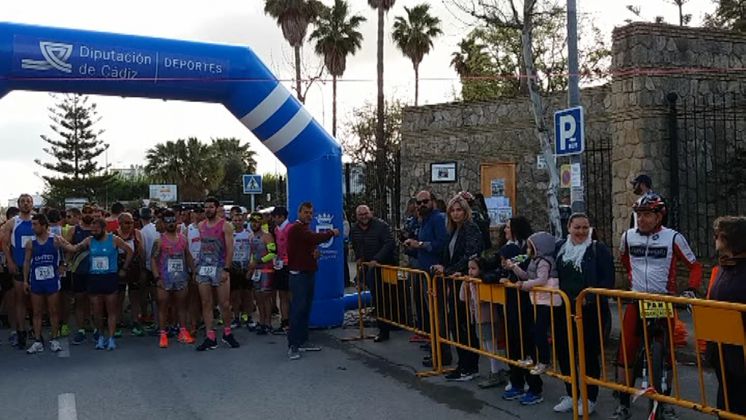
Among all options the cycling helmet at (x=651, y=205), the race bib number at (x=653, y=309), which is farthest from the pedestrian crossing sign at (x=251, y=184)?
the race bib number at (x=653, y=309)

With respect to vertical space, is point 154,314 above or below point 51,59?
below

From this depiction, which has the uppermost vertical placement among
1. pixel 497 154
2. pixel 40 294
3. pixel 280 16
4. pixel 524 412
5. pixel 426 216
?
pixel 280 16

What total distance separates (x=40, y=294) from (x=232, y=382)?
137 inches

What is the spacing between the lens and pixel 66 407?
6.69 metres

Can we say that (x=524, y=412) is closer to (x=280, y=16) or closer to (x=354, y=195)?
(x=354, y=195)

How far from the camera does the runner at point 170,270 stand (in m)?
9.87

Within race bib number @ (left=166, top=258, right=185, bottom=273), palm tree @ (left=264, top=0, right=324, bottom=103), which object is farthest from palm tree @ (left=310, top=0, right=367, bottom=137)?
race bib number @ (left=166, top=258, right=185, bottom=273)

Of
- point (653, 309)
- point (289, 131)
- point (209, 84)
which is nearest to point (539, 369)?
point (653, 309)

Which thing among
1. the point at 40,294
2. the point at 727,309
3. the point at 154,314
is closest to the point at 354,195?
the point at 154,314

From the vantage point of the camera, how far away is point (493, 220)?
17.3 metres

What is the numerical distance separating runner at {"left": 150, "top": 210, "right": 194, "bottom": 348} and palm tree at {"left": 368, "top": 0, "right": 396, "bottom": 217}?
1033cm

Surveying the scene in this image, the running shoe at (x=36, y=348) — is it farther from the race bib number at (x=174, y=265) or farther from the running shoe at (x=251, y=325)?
the running shoe at (x=251, y=325)

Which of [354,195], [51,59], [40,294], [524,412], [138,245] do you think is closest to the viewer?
[524,412]

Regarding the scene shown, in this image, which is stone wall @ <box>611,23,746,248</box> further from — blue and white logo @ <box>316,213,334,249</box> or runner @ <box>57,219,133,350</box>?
runner @ <box>57,219,133,350</box>
